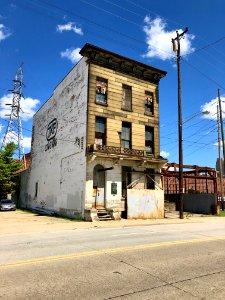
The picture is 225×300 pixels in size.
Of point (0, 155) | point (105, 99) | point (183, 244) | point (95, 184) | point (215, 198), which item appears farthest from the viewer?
point (0, 155)

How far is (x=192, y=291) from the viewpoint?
18.1ft

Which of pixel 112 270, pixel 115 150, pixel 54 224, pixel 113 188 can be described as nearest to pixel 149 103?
pixel 115 150

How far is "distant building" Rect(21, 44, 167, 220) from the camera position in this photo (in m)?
23.4

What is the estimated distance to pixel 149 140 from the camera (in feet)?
89.6

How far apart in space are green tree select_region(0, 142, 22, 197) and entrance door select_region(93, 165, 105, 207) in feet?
73.0

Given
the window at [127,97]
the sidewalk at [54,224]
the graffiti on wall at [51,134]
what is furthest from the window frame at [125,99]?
the sidewalk at [54,224]

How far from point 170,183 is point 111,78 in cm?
1894

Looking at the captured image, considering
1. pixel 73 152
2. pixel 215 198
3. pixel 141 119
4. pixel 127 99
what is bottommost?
pixel 215 198

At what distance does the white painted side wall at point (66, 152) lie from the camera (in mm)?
24094

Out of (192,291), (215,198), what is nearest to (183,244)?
(192,291)

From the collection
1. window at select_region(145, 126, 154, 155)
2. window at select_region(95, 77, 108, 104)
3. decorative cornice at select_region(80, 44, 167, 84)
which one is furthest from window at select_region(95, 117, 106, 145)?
decorative cornice at select_region(80, 44, 167, 84)

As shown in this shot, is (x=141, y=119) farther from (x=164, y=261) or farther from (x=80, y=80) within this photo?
(x=164, y=261)

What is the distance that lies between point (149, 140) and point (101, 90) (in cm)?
642

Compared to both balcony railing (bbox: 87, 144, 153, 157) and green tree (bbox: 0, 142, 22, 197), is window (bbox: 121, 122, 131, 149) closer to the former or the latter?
balcony railing (bbox: 87, 144, 153, 157)
